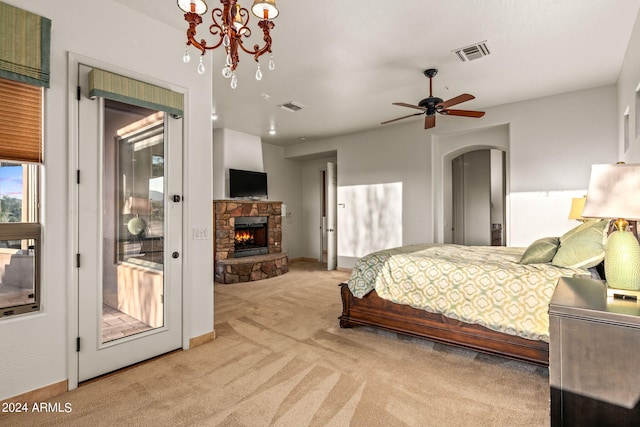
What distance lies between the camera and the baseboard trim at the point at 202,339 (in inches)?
116

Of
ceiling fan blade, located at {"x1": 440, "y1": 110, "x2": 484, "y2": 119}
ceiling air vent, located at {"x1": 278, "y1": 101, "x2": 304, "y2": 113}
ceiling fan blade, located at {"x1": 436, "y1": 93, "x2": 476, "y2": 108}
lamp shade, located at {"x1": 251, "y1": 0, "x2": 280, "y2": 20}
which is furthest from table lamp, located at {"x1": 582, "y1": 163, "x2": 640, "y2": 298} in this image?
ceiling air vent, located at {"x1": 278, "y1": 101, "x2": 304, "y2": 113}

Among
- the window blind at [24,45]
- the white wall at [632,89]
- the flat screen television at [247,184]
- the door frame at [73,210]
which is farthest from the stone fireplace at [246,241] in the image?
the white wall at [632,89]

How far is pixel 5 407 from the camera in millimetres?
1998

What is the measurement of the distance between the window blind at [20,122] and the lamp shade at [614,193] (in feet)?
10.4

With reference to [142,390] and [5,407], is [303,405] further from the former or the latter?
[5,407]

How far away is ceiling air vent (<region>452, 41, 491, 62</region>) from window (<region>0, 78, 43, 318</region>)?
3593 millimetres

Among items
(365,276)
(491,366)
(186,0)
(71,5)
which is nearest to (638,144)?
(491,366)

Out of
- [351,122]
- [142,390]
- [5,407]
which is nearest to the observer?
[5,407]

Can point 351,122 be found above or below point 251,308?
above

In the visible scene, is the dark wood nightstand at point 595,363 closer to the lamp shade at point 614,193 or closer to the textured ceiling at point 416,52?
the lamp shade at point 614,193

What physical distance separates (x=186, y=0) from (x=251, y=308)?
342cm

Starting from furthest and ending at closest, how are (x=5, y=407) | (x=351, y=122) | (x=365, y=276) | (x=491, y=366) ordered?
(x=351, y=122)
(x=365, y=276)
(x=491, y=366)
(x=5, y=407)

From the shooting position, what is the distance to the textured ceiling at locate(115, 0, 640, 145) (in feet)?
8.66

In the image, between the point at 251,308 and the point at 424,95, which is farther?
the point at 424,95
